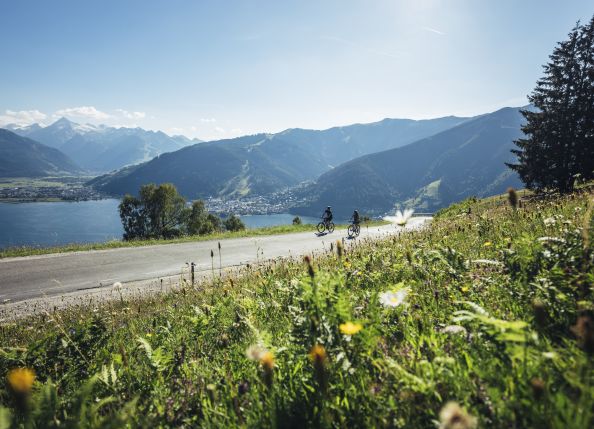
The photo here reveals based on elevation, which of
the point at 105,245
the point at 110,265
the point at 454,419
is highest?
the point at 454,419

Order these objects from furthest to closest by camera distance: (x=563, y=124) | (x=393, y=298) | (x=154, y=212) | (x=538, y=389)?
(x=154, y=212) → (x=563, y=124) → (x=393, y=298) → (x=538, y=389)

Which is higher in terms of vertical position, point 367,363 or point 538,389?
point 538,389

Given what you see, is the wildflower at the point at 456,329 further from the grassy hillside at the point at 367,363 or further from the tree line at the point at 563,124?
the tree line at the point at 563,124

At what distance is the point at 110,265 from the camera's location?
15.0m

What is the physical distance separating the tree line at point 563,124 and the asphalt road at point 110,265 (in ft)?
66.9

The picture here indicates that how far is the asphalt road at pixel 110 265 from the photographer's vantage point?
38.7 feet

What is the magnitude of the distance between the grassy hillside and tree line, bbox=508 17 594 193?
2840 cm

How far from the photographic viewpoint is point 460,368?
210cm

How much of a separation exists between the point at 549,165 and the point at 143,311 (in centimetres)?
3114

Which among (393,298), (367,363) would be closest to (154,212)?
(393,298)

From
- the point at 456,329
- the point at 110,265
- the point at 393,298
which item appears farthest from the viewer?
the point at 110,265

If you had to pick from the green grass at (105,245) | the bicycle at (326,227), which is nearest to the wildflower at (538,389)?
the green grass at (105,245)

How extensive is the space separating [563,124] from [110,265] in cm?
3344

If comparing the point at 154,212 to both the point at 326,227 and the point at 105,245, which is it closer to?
the point at 326,227
